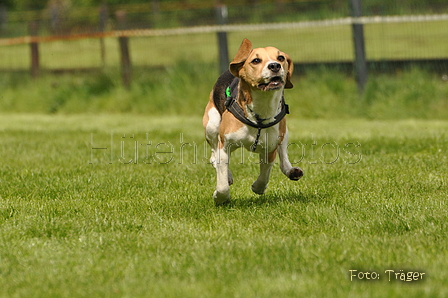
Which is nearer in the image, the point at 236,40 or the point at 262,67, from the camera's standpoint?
the point at 262,67

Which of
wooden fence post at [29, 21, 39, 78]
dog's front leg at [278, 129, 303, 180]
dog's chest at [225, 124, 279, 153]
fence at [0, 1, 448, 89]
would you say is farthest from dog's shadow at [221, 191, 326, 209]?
wooden fence post at [29, 21, 39, 78]

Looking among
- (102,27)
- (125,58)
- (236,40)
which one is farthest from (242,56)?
(102,27)

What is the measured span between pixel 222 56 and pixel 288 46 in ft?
5.23

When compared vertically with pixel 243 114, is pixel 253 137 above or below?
below

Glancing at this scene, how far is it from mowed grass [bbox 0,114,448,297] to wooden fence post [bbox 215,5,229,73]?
236 inches

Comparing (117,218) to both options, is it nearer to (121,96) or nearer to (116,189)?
(116,189)

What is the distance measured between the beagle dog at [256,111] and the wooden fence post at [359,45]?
8001 millimetres

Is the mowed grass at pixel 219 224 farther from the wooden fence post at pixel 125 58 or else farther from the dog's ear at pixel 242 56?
the wooden fence post at pixel 125 58

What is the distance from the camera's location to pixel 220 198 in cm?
583

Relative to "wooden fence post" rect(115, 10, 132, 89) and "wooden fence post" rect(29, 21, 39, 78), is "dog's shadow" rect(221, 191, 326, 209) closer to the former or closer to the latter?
"wooden fence post" rect(115, 10, 132, 89)

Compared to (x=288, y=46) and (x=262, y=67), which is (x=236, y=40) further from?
(x=262, y=67)

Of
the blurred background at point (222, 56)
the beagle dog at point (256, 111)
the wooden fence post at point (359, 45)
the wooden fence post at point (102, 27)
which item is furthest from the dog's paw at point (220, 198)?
the wooden fence post at point (102, 27)

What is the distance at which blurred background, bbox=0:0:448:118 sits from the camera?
13.5 m

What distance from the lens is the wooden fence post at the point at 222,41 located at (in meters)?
15.3
